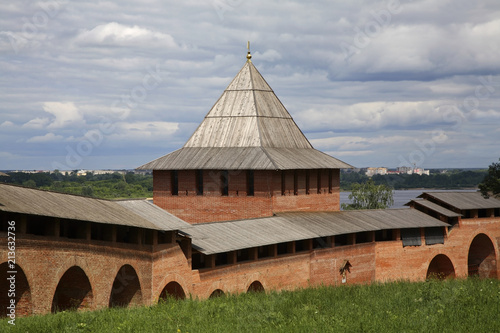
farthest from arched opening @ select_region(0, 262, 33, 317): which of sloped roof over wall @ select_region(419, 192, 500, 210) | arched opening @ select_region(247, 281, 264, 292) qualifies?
sloped roof over wall @ select_region(419, 192, 500, 210)

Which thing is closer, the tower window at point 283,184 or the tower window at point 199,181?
the tower window at point 283,184

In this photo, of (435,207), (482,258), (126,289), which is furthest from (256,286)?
(482,258)

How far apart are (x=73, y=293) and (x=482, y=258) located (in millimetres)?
22461

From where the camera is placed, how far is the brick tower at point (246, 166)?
86.2ft

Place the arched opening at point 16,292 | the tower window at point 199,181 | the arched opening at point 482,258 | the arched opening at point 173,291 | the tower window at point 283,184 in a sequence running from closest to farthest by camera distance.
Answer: the arched opening at point 16,292 < the arched opening at point 173,291 < the tower window at point 283,184 < the tower window at point 199,181 < the arched opening at point 482,258

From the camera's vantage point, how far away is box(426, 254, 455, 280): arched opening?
30062mm

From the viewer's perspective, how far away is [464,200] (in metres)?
32.0

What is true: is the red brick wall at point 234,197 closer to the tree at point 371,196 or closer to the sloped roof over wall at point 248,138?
the sloped roof over wall at point 248,138

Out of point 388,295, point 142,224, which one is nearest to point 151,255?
point 142,224

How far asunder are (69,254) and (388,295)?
8224mm

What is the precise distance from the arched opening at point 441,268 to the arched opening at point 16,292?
1988 centimetres

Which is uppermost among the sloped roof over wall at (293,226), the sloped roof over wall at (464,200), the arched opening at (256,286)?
the sloped roof over wall at (464,200)

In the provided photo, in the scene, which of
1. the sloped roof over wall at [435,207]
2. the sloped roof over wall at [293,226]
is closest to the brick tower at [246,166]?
the sloped roof over wall at [293,226]

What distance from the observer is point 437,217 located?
31.1m
